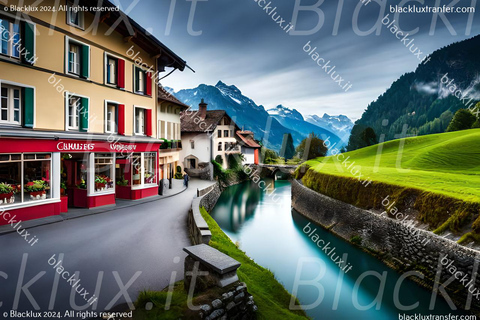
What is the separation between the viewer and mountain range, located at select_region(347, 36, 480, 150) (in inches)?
5162

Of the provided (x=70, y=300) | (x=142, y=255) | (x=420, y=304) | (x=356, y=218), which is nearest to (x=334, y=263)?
(x=356, y=218)

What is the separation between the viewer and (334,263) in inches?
558

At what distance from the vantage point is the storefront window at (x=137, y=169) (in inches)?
702

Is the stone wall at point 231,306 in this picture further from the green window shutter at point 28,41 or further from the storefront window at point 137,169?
the storefront window at point 137,169

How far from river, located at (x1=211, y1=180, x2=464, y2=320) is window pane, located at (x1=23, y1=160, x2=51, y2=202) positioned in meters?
10.7

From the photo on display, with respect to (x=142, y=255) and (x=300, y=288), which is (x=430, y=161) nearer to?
(x=300, y=288)

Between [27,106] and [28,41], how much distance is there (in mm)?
2872

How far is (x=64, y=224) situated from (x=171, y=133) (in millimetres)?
19740

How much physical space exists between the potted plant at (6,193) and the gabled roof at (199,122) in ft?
92.9

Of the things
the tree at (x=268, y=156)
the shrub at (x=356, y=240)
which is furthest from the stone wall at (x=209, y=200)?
the tree at (x=268, y=156)

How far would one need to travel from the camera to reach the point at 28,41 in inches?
458

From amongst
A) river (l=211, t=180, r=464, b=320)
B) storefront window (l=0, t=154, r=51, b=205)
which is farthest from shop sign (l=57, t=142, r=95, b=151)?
river (l=211, t=180, r=464, b=320)

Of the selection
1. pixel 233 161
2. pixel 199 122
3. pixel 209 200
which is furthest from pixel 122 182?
pixel 233 161

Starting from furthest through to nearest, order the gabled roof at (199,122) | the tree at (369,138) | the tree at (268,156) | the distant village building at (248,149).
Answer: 1. the tree at (268,156)
2. the tree at (369,138)
3. the distant village building at (248,149)
4. the gabled roof at (199,122)
